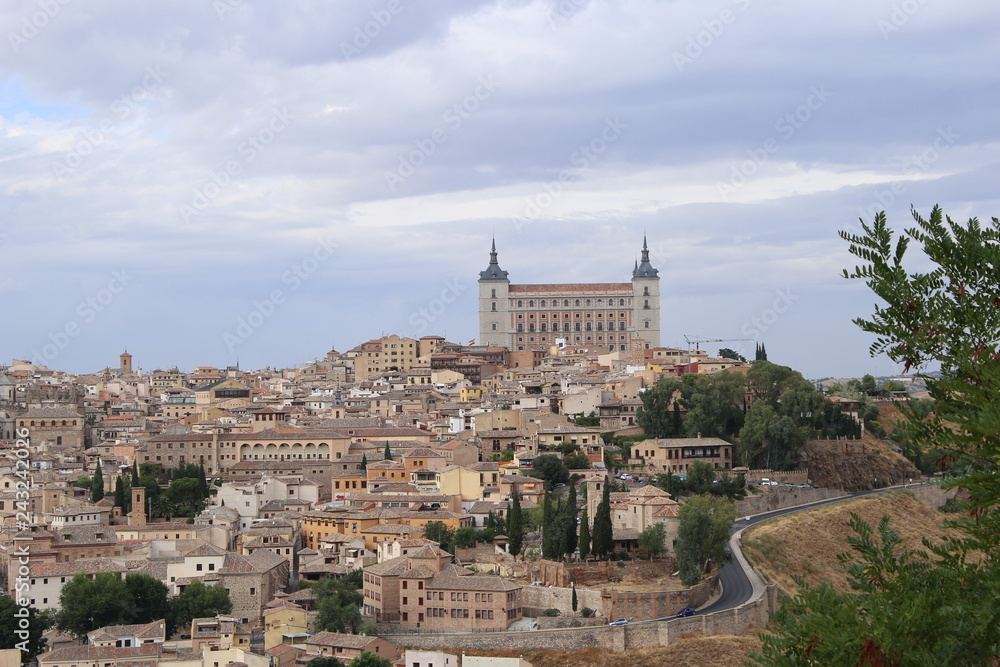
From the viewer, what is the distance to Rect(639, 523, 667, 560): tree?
37125 mm

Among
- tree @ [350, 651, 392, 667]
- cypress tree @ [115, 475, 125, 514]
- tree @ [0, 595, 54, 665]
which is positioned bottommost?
tree @ [350, 651, 392, 667]

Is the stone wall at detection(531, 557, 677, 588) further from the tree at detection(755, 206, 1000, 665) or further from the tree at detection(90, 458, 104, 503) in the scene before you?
the tree at detection(755, 206, 1000, 665)

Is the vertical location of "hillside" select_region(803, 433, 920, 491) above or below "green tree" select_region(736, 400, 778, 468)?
below

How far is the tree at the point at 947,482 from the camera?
7.79 metres

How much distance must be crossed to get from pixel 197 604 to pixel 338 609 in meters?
3.70

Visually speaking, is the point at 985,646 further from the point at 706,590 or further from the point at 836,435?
the point at 836,435

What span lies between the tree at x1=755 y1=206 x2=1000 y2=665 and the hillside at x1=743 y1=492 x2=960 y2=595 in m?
28.5

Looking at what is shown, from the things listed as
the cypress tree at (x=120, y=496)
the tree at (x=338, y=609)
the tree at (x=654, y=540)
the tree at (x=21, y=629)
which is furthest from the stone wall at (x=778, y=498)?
the tree at (x=21, y=629)

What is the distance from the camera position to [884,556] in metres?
8.68

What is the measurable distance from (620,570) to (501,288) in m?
62.2

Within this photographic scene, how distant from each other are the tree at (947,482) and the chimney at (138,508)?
38.1m

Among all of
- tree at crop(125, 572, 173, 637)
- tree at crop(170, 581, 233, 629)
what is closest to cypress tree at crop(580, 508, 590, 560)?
tree at crop(170, 581, 233, 629)

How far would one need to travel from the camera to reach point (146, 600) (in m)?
34.2

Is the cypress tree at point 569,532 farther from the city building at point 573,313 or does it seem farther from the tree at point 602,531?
the city building at point 573,313
